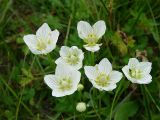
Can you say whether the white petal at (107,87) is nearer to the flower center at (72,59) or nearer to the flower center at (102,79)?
the flower center at (102,79)

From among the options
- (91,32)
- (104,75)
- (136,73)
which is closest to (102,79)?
(104,75)

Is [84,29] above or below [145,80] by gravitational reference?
above

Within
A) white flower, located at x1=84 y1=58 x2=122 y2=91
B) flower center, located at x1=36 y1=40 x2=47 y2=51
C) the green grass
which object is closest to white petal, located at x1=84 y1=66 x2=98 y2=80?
white flower, located at x1=84 y1=58 x2=122 y2=91

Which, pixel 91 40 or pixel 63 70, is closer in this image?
pixel 63 70

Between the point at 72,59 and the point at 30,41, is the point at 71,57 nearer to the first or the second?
the point at 72,59

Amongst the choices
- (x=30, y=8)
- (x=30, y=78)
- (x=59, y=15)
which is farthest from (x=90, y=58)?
(x=30, y=8)

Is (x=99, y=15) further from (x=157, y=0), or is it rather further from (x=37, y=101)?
(x=37, y=101)
